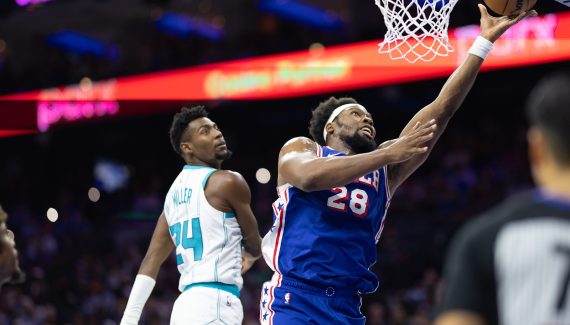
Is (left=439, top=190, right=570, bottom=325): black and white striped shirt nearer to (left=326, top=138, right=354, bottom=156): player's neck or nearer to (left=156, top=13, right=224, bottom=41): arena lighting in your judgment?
(left=326, top=138, right=354, bottom=156): player's neck

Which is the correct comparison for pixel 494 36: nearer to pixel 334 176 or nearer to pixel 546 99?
pixel 334 176

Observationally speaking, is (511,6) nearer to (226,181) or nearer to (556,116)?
(226,181)

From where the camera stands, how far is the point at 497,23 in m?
4.74

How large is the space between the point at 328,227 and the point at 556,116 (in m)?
2.58

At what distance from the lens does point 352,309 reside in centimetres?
448

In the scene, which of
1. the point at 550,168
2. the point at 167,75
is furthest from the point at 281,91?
the point at 550,168

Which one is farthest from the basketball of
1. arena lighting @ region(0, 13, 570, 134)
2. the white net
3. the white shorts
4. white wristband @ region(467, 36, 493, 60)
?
arena lighting @ region(0, 13, 570, 134)

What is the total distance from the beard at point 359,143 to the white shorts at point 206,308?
3.45ft

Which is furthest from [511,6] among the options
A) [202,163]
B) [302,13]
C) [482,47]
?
[302,13]

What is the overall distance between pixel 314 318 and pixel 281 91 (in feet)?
36.3

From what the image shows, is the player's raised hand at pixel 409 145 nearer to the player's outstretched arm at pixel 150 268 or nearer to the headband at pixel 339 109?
the headband at pixel 339 109

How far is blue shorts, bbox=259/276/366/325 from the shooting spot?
4383mm

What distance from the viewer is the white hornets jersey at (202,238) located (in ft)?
15.9

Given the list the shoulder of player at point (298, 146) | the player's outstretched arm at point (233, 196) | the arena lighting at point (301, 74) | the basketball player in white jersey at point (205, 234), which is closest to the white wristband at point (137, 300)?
the basketball player in white jersey at point (205, 234)
